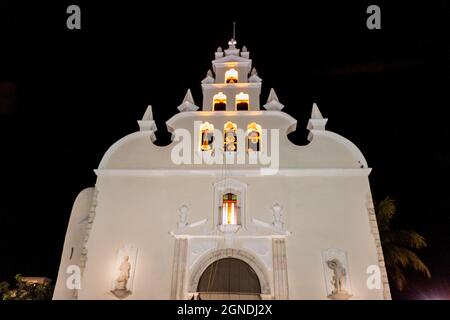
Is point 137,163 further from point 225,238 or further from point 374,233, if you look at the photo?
point 374,233

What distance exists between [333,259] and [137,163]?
815cm

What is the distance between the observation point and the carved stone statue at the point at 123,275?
1336 cm

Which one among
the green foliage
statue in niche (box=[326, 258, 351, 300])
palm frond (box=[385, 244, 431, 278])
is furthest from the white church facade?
palm frond (box=[385, 244, 431, 278])

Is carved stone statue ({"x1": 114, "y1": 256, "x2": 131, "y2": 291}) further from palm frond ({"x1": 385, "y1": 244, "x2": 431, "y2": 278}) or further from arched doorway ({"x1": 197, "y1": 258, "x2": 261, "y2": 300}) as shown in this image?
palm frond ({"x1": 385, "y1": 244, "x2": 431, "y2": 278})

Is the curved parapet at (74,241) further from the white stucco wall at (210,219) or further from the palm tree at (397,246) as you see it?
the palm tree at (397,246)

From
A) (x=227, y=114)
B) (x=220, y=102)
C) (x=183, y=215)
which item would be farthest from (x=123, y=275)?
(x=220, y=102)

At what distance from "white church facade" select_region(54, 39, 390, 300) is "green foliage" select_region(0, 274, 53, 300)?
2.12 m

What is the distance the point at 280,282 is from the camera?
13289 mm

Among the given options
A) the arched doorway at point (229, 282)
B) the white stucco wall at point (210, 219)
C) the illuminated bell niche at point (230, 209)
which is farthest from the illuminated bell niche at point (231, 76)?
the arched doorway at point (229, 282)

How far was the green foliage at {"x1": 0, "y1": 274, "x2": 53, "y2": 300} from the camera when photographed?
1555 cm

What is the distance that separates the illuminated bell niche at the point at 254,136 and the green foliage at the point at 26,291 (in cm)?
1021

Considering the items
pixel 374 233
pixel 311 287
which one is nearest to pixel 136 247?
pixel 311 287

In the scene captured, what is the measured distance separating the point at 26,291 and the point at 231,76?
12308mm

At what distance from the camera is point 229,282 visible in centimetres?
1363
